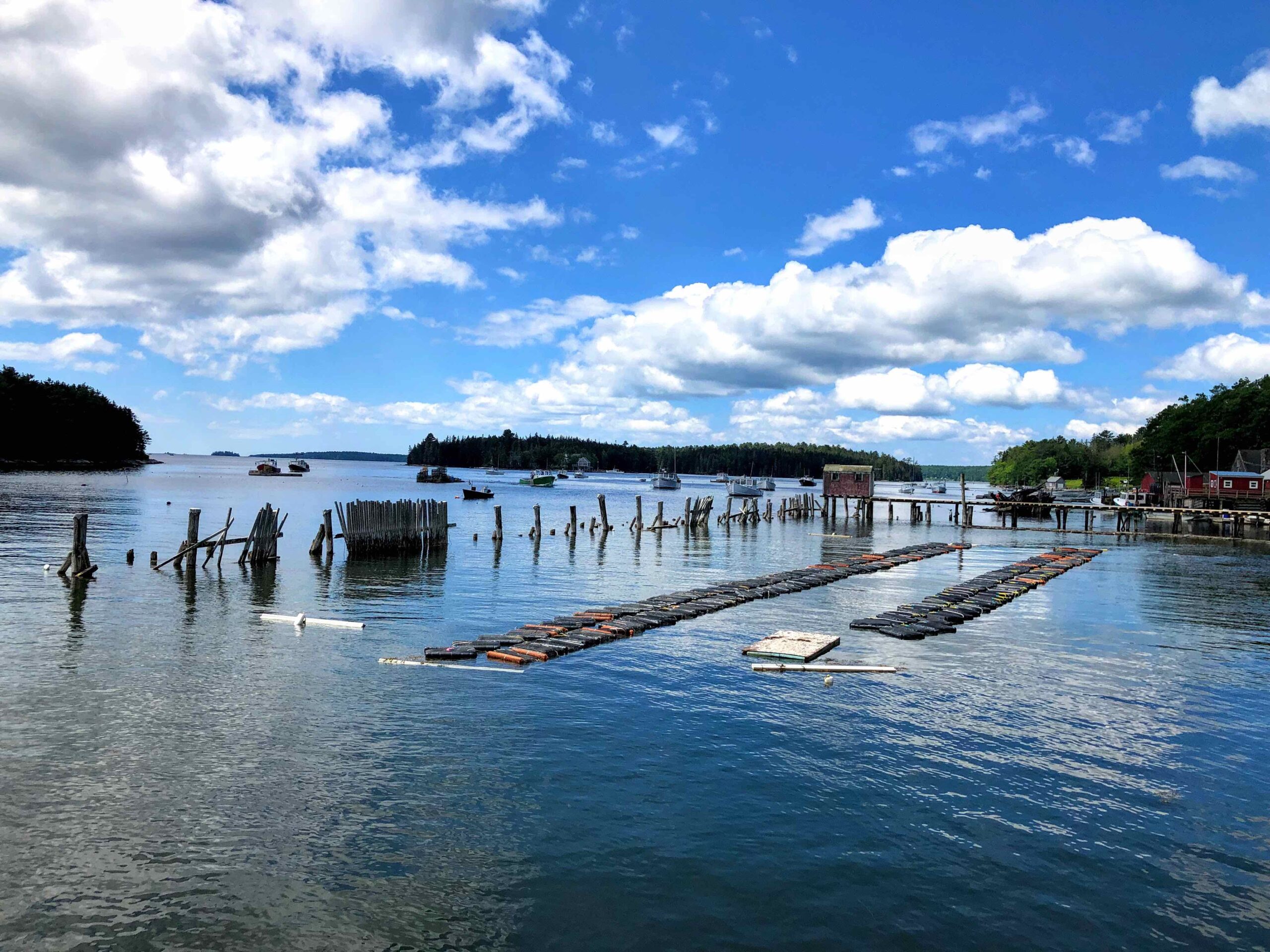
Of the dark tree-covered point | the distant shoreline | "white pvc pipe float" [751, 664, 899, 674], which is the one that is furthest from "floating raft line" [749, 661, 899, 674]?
the dark tree-covered point

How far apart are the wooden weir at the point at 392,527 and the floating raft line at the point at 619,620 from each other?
1755cm

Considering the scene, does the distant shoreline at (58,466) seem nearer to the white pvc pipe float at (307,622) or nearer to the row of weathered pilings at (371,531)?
the row of weathered pilings at (371,531)

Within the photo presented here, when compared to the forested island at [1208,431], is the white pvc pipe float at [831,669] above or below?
below

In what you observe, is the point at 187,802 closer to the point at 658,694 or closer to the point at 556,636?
the point at 658,694

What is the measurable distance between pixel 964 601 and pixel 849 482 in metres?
64.7

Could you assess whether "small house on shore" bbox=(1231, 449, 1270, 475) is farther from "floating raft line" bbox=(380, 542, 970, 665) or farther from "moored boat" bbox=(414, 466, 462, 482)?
"moored boat" bbox=(414, 466, 462, 482)

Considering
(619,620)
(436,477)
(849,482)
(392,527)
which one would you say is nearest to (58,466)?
(436,477)

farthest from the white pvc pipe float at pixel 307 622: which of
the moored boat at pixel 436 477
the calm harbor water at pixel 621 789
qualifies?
the moored boat at pixel 436 477

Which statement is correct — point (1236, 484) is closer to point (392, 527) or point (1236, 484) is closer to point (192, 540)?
point (392, 527)

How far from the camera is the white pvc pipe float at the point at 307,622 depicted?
2539 centimetres

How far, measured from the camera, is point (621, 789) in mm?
13359

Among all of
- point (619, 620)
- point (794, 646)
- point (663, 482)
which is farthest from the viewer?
point (663, 482)

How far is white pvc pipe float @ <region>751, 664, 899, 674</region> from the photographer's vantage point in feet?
69.3

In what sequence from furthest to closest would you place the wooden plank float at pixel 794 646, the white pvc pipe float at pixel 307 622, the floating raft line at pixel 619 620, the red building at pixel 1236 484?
the red building at pixel 1236 484
the white pvc pipe float at pixel 307 622
the wooden plank float at pixel 794 646
the floating raft line at pixel 619 620
